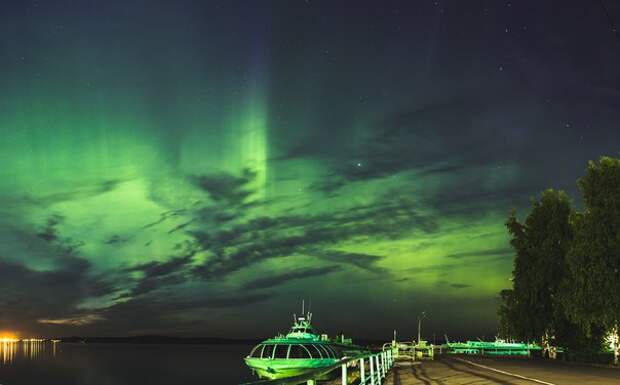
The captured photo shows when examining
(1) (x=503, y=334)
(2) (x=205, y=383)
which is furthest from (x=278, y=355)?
(2) (x=205, y=383)

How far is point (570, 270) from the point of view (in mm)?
37969

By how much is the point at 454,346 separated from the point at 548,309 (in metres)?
21.7

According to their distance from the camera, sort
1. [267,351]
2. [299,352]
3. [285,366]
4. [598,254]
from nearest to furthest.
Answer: [598,254]
[285,366]
[299,352]
[267,351]

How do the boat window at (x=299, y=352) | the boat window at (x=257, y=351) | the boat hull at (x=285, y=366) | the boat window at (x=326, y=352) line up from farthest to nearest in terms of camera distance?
the boat window at (x=257, y=351), the boat window at (x=326, y=352), the boat window at (x=299, y=352), the boat hull at (x=285, y=366)

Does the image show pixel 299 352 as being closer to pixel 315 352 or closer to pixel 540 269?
pixel 315 352

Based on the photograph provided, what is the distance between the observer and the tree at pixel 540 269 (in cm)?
4512

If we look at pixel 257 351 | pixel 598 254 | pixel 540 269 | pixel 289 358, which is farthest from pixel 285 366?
pixel 598 254

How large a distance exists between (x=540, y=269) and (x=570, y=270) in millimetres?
7571

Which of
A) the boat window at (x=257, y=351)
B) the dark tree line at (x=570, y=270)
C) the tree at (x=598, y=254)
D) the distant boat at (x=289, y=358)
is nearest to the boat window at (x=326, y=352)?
the distant boat at (x=289, y=358)

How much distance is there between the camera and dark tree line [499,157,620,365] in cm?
3428

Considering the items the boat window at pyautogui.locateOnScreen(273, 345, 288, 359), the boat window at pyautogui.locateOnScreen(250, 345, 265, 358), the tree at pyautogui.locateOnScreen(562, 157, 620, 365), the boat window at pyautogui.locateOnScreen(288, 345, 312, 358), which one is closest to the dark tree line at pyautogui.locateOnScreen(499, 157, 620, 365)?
the tree at pyautogui.locateOnScreen(562, 157, 620, 365)

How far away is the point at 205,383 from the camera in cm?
12000

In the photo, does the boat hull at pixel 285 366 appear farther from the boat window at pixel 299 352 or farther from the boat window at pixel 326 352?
the boat window at pixel 326 352

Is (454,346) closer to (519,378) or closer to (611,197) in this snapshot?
(611,197)
